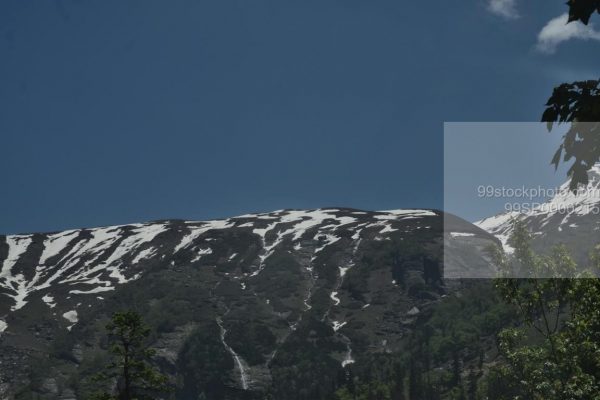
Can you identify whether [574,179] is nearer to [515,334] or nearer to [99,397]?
[515,334]

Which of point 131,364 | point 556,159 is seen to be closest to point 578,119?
point 556,159

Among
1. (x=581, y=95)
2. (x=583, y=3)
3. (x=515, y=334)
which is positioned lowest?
(x=515, y=334)

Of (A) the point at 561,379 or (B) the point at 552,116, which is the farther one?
(A) the point at 561,379

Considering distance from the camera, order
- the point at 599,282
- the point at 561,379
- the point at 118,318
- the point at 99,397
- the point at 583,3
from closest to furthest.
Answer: the point at 583,3
the point at 599,282
the point at 561,379
the point at 99,397
the point at 118,318

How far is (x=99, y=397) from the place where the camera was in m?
38.0

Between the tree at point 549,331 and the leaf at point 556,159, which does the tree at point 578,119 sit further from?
the tree at point 549,331

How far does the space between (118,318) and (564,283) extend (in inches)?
1052

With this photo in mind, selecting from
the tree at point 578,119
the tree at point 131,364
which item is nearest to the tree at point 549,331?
the tree at point 578,119

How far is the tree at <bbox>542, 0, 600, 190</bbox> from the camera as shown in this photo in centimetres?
730

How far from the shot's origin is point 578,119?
7395 mm

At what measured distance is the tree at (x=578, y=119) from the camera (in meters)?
7.30

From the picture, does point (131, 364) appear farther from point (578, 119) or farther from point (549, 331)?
point (578, 119)

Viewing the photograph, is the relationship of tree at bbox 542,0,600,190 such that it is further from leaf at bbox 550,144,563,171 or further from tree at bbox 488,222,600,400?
tree at bbox 488,222,600,400

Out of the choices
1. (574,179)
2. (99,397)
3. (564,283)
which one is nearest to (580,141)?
(574,179)
